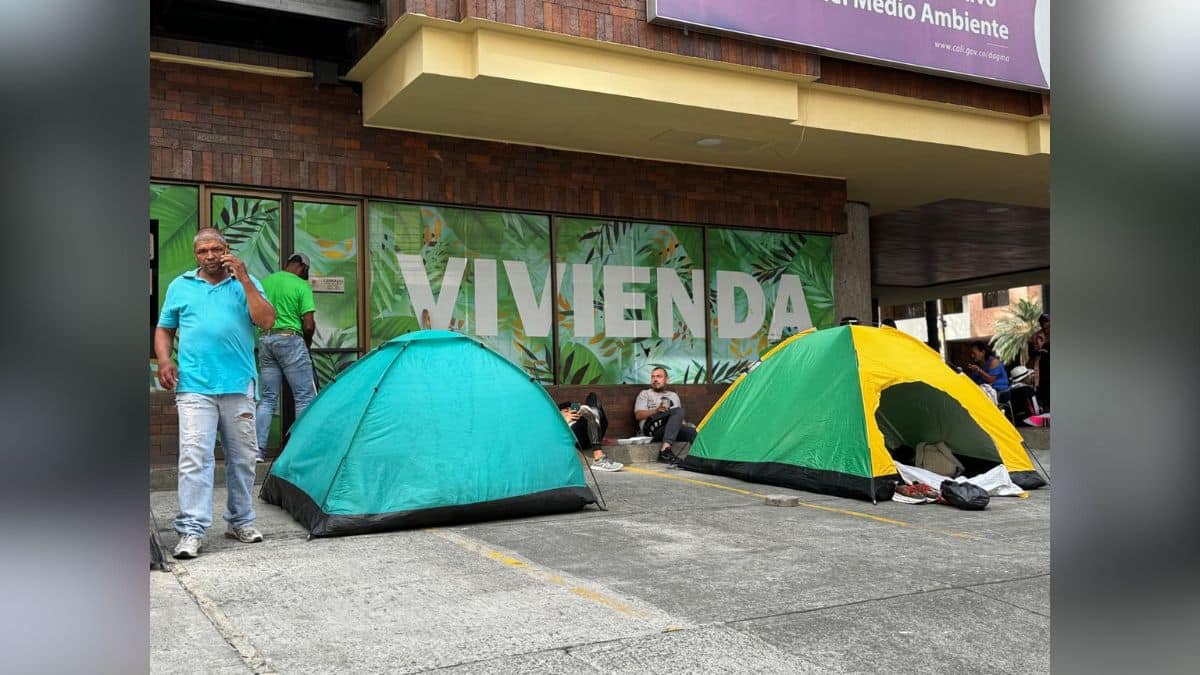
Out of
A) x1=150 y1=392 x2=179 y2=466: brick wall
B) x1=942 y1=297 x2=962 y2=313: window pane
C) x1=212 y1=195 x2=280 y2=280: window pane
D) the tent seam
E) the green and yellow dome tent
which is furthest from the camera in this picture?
x1=942 y1=297 x2=962 y2=313: window pane

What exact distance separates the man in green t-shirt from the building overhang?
219 cm

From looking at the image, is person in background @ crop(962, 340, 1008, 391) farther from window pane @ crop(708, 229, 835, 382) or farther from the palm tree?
the palm tree

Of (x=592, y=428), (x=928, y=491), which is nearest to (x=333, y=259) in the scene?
(x=592, y=428)

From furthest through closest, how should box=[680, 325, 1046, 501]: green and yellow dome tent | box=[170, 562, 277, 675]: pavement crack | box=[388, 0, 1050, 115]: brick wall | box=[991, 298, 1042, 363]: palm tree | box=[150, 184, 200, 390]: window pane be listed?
box=[991, 298, 1042, 363]: palm tree, box=[150, 184, 200, 390]: window pane, box=[388, 0, 1050, 115]: brick wall, box=[680, 325, 1046, 501]: green and yellow dome tent, box=[170, 562, 277, 675]: pavement crack

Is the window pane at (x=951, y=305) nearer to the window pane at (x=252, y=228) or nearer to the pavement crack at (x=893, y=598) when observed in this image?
the window pane at (x=252, y=228)

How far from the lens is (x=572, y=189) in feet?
38.2

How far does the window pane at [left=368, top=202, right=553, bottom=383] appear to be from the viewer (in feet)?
34.8

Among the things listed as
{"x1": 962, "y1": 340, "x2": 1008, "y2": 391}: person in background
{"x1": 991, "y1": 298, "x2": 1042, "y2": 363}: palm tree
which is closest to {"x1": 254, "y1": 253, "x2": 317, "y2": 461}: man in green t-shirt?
{"x1": 962, "y1": 340, "x2": 1008, "y2": 391}: person in background

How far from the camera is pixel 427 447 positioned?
661cm

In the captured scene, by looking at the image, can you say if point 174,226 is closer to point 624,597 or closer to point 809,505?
point 809,505

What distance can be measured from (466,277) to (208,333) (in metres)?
5.29
